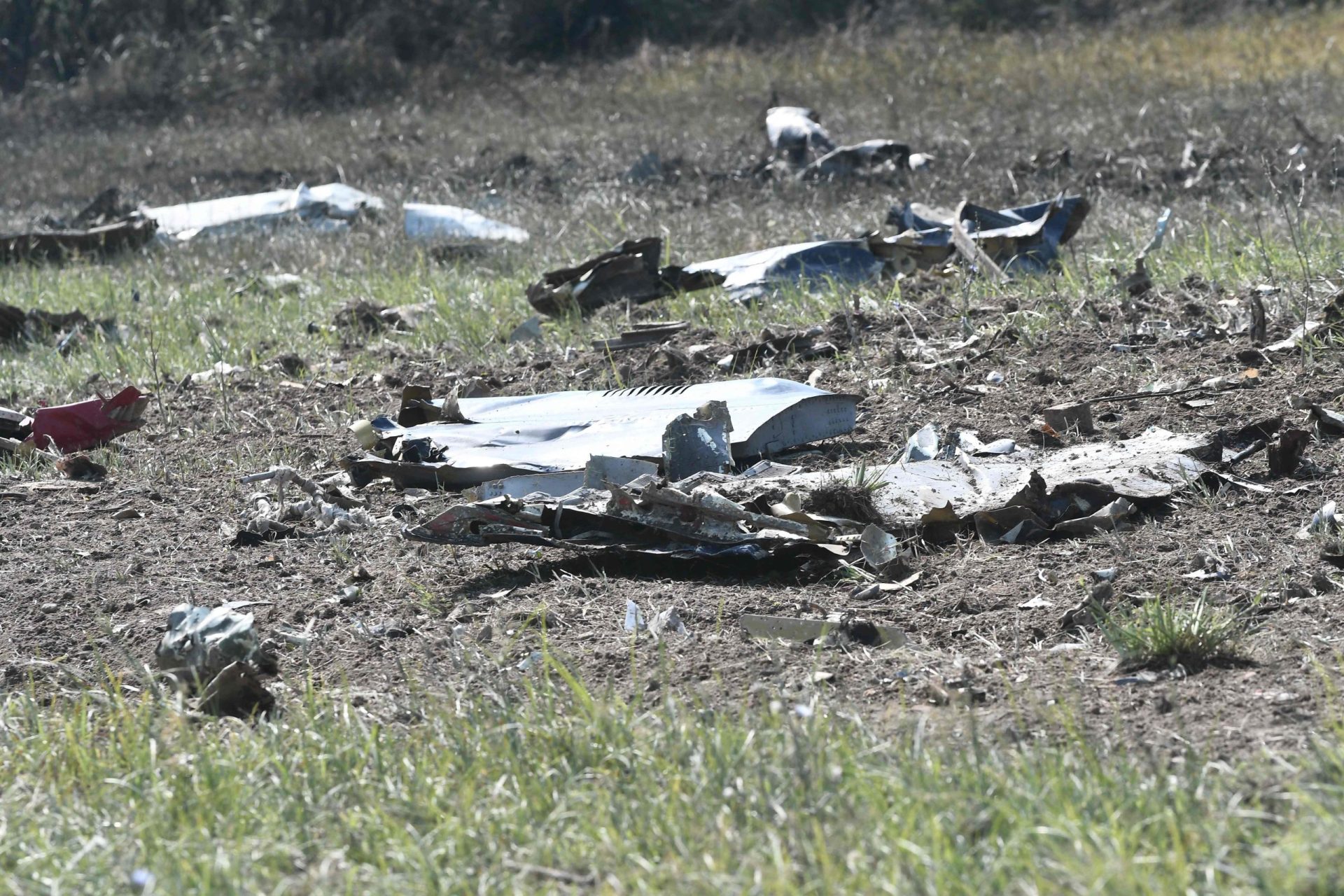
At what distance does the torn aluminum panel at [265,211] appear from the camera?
10.3 m

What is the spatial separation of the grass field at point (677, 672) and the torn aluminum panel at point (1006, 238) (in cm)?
26

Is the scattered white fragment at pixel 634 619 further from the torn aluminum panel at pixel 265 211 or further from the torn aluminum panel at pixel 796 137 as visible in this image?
the torn aluminum panel at pixel 796 137

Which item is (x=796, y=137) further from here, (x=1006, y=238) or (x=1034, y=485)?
(x=1034, y=485)

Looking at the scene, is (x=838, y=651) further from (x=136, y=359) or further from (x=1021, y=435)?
(x=136, y=359)

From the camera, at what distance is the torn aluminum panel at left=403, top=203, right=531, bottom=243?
344 inches

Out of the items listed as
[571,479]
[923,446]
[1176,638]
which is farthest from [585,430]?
[1176,638]

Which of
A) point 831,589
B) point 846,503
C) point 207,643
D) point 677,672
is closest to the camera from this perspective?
point 677,672

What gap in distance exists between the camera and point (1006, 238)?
6090mm

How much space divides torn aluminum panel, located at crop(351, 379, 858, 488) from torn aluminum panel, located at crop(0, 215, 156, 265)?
5795 millimetres

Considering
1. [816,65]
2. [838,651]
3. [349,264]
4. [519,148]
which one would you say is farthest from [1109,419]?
[816,65]

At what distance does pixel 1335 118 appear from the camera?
10.5 m

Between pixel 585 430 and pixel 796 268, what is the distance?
2254mm

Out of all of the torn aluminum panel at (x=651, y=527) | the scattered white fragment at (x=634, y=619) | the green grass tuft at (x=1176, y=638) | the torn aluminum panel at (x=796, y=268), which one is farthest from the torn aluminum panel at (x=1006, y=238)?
the green grass tuft at (x=1176, y=638)

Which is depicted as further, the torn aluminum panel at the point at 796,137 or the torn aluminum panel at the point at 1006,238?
the torn aluminum panel at the point at 796,137
